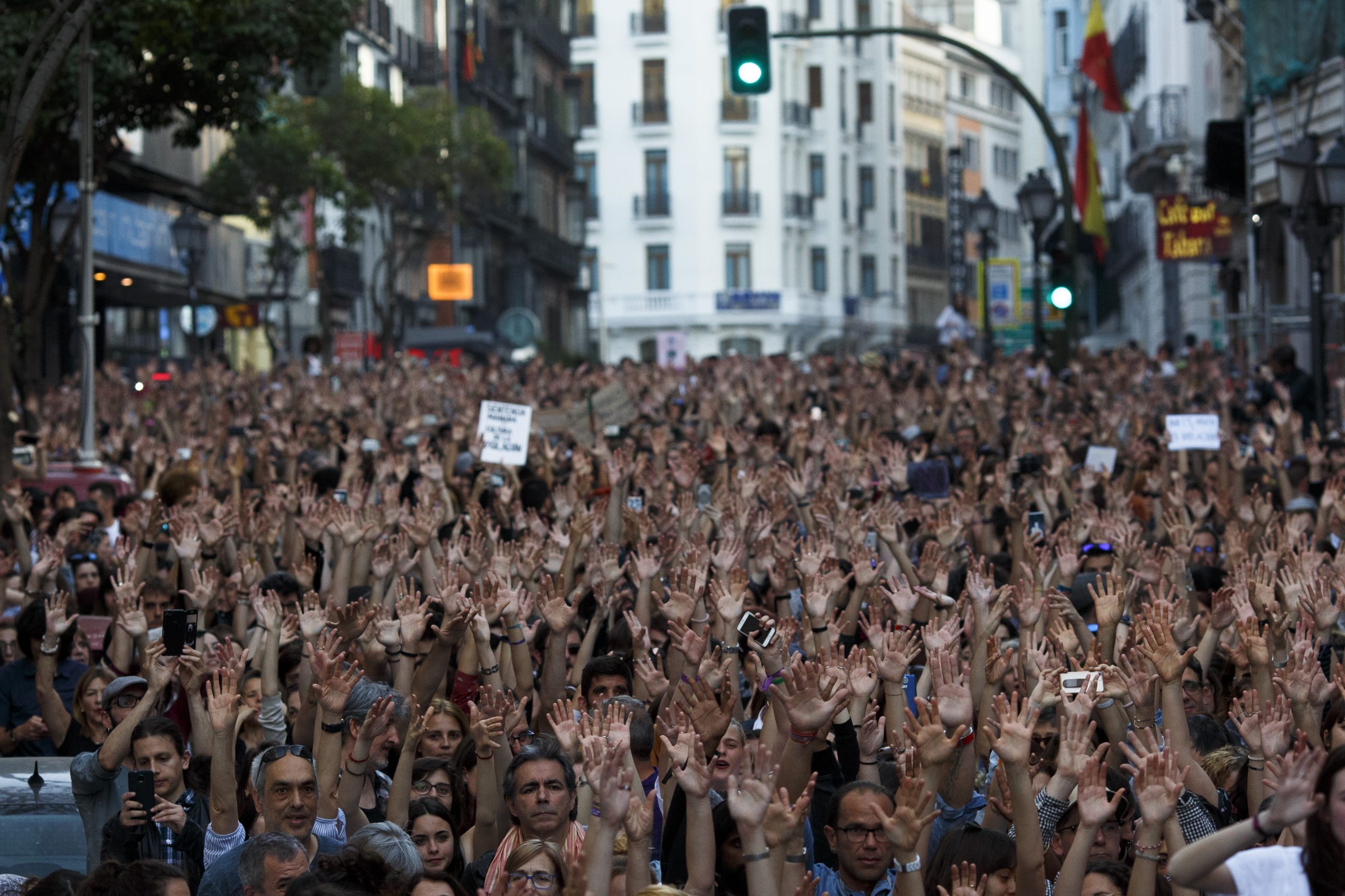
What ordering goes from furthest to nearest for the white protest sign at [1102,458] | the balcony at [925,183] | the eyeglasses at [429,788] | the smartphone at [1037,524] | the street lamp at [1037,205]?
the balcony at [925,183] < the street lamp at [1037,205] < the white protest sign at [1102,458] < the smartphone at [1037,524] < the eyeglasses at [429,788]

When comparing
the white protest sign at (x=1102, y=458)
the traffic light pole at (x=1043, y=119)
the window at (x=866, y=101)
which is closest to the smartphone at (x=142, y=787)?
the white protest sign at (x=1102, y=458)

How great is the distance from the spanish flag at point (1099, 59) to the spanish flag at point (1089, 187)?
32.2 inches

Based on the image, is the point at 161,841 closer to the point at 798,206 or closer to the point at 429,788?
the point at 429,788

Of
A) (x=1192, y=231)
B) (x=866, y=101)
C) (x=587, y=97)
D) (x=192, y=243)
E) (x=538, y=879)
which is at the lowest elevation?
(x=538, y=879)

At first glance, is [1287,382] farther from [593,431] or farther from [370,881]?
[370,881]

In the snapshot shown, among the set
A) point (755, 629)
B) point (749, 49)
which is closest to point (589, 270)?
point (749, 49)

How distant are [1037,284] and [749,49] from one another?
9465 millimetres

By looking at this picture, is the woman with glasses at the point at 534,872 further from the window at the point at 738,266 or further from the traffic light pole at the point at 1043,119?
the window at the point at 738,266

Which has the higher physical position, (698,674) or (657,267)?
(657,267)

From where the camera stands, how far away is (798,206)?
81312mm

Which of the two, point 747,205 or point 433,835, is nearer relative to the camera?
point 433,835

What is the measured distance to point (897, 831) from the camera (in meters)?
5.70

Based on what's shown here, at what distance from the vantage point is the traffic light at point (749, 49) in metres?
17.2

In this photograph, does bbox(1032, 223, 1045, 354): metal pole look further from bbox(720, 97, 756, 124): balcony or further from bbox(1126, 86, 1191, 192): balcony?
bbox(720, 97, 756, 124): balcony
